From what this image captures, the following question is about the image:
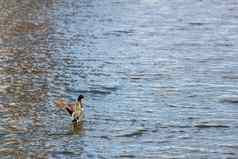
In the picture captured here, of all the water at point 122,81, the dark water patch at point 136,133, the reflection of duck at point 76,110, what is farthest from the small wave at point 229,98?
the reflection of duck at point 76,110

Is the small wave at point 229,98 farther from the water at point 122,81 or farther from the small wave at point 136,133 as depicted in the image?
the small wave at point 136,133

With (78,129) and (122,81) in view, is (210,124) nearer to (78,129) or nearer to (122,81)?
(78,129)

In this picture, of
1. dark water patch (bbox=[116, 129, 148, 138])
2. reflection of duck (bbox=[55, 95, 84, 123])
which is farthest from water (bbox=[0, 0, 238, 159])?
reflection of duck (bbox=[55, 95, 84, 123])

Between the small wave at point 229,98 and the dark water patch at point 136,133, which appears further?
the small wave at point 229,98

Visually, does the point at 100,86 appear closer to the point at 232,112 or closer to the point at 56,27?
the point at 232,112

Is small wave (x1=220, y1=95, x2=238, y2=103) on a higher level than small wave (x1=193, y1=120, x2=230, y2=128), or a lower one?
higher

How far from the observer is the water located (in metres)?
17.5

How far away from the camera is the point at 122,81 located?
936 inches

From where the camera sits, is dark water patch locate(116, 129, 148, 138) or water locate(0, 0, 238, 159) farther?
dark water patch locate(116, 129, 148, 138)

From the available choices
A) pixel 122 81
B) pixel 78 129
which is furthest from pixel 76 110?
pixel 122 81

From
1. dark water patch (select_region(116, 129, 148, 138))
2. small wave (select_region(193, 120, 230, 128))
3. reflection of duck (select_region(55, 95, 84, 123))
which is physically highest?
reflection of duck (select_region(55, 95, 84, 123))

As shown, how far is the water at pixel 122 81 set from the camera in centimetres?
1753

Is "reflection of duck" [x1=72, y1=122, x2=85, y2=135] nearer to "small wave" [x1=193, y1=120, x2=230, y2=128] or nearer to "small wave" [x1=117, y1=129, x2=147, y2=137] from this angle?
"small wave" [x1=117, y1=129, x2=147, y2=137]

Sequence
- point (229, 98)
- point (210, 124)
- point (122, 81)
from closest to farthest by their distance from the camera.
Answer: point (210, 124) < point (229, 98) < point (122, 81)
